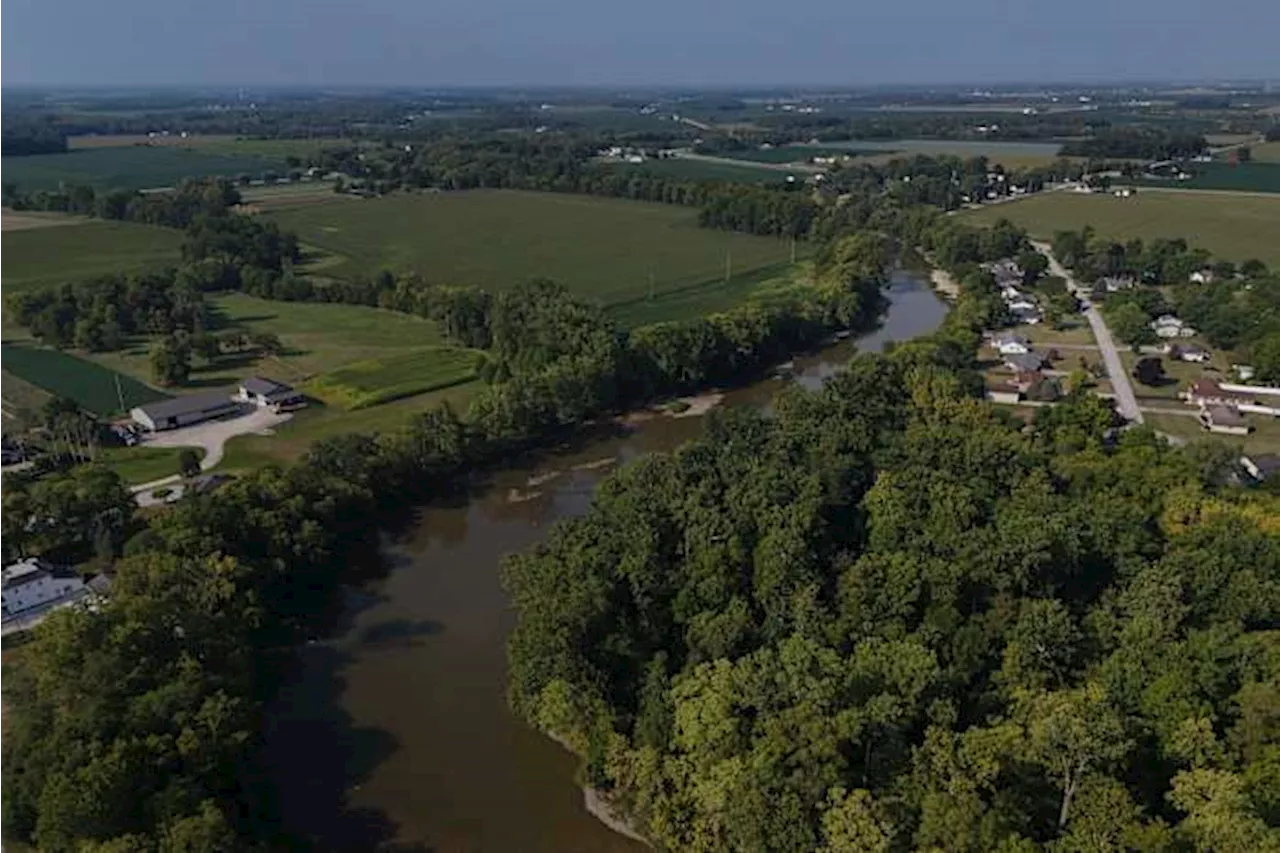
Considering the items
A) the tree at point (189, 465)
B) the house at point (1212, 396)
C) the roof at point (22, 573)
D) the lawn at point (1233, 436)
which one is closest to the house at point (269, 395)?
the tree at point (189, 465)

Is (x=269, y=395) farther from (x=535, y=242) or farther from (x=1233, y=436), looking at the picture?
(x=535, y=242)

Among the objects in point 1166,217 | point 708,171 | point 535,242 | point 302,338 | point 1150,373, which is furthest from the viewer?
point 708,171

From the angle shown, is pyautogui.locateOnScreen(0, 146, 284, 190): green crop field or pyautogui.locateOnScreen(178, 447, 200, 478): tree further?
pyautogui.locateOnScreen(0, 146, 284, 190): green crop field

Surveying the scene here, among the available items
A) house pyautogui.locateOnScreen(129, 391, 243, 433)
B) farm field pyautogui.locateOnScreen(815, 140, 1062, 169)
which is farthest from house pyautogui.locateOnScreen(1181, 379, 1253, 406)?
farm field pyautogui.locateOnScreen(815, 140, 1062, 169)

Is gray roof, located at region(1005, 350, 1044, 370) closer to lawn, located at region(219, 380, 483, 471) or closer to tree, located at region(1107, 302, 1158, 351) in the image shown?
tree, located at region(1107, 302, 1158, 351)

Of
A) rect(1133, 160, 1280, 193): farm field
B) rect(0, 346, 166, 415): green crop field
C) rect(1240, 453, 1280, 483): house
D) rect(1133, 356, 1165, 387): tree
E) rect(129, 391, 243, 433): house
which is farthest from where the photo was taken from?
rect(1133, 160, 1280, 193): farm field

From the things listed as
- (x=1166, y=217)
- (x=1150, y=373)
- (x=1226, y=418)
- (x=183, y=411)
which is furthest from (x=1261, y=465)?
(x=1166, y=217)

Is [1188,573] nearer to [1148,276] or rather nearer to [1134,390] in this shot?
[1134,390]
